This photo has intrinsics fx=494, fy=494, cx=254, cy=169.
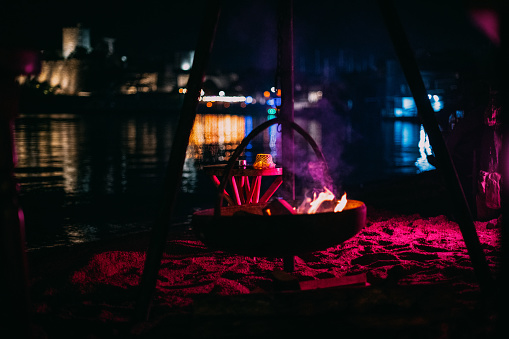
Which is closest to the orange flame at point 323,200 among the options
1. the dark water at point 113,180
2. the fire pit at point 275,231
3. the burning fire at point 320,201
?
the burning fire at point 320,201

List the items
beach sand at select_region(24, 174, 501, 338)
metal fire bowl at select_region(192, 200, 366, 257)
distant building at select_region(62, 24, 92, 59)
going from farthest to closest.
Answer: distant building at select_region(62, 24, 92, 59)
metal fire bowl at select_region(192, 200, 366, 257)
beach sand at select_region(24, 174, 501, 338)

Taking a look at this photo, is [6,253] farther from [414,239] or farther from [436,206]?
[436,206]

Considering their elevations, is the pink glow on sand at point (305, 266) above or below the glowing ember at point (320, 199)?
below

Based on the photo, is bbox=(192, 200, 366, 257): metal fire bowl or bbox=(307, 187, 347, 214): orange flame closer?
bbox=(192, 200, 366, 257): metal fire bowl

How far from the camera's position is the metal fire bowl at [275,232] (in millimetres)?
3230

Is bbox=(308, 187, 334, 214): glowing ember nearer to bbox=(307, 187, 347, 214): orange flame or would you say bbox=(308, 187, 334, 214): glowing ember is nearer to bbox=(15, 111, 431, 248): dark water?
bbox=(307, 187, 347, 214): orange flame

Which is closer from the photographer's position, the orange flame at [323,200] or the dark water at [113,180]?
the orange flame at [323,200]

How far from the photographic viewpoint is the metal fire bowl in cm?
323

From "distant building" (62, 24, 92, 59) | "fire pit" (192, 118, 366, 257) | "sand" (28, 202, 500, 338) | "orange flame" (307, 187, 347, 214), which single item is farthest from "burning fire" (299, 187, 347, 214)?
"distant building" (62, 24, 92, 59)

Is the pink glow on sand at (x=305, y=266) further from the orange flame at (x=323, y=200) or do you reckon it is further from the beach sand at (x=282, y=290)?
the orange flame at (x=323, y=200)

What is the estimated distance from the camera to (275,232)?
3.23 m

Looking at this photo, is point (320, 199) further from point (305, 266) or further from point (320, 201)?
point (305, 266)

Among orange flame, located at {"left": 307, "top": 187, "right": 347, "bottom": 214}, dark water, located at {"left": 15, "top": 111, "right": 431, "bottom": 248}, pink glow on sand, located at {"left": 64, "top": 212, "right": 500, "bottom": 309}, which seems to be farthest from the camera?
dark water, located at {"left": 15, "top": 111, "right": 431, "bottom": 248}

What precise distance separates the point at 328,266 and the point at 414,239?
1.49 meters
